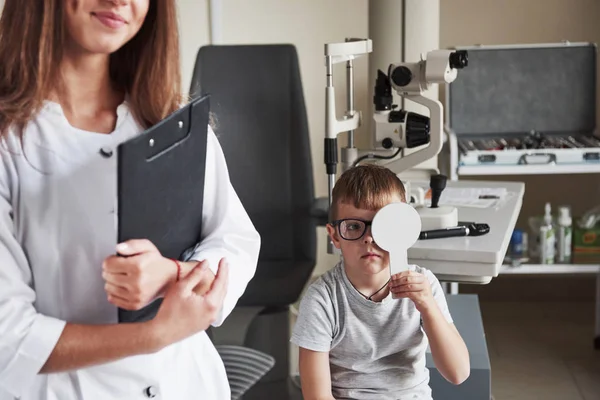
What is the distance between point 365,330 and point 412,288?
161 mm

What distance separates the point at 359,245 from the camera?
151 cm

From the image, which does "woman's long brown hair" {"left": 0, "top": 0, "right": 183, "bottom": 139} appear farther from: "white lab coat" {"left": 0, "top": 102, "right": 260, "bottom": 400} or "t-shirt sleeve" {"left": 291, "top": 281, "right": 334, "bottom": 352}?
"t-shirt sleeve" {"left": 291, "top": 281, "right": 334, "bottom": 352}

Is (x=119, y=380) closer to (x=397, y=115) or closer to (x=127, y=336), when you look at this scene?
(x=127, y=336)

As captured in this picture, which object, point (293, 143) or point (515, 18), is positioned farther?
point (515, 18)

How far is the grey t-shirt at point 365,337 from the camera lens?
1572 mm

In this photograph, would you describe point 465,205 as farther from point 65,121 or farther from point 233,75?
point 65,121

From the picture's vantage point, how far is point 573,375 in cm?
307

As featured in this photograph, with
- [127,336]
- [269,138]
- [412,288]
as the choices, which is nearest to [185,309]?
[127,336]

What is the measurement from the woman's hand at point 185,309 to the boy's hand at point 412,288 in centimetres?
46

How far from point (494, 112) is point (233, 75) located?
1.32 meters

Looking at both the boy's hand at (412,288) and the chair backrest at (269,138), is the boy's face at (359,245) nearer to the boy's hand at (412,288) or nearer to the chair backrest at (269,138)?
the boy's hand at (412,288)

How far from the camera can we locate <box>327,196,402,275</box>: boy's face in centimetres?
150

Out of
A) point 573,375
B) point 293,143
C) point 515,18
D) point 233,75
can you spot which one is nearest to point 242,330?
point 293,143

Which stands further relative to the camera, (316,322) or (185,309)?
(316,322)
